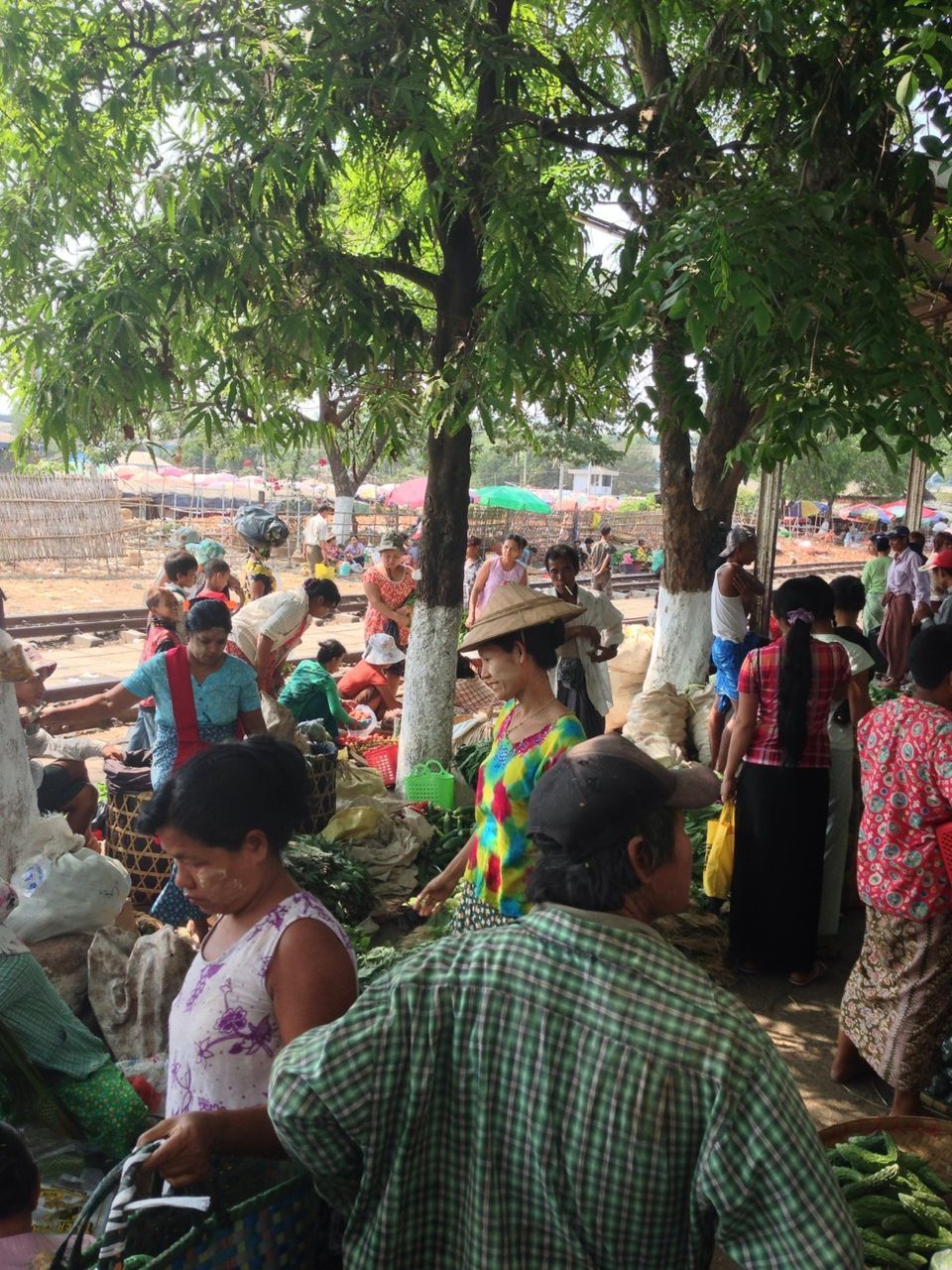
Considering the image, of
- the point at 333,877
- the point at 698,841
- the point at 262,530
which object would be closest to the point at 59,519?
the point at 262,530

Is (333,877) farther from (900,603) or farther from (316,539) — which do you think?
(316,539)

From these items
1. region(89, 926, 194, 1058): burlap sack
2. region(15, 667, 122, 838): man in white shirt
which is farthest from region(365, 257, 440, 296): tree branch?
region(89, 926, 194, 1058): burlap sack

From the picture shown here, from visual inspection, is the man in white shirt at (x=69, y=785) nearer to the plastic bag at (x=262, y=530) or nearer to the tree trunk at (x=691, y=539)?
the plastic bag at (x=262, y=530)

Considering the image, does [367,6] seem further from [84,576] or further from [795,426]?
[84,576]

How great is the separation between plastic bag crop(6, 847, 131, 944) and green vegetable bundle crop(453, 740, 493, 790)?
3.43 meters

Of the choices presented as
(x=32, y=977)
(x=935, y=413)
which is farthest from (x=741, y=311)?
(x=32, y=977)

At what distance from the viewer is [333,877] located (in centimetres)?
531

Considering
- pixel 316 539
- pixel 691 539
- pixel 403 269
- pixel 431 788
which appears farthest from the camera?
pixel 316 539

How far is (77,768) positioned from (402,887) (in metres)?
1.83

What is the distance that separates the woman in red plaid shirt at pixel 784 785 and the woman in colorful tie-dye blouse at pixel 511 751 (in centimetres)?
150

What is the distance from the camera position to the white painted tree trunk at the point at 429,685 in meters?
6.62

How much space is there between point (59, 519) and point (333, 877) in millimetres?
19164

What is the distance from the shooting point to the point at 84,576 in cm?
2200

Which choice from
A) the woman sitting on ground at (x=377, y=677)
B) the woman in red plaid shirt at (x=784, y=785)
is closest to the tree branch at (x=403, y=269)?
the woman in red plaid shirt at (x=784, y=785)
